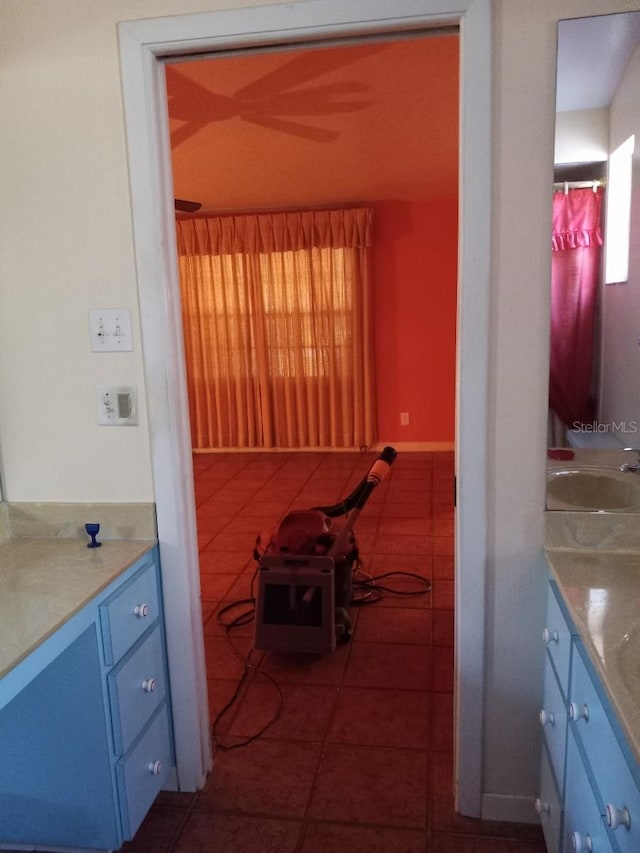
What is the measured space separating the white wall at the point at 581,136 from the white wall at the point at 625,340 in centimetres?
8

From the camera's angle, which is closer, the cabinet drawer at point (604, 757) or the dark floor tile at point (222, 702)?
the cabinet drawer at point (604, 757)

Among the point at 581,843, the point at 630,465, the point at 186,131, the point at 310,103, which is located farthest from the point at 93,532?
the point at 186,131

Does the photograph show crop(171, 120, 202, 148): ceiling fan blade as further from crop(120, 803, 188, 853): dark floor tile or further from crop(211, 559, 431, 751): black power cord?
crop(120, 803, 188, 853): dark floor tile

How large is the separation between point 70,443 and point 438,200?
15.6 ft

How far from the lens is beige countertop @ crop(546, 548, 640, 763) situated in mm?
995

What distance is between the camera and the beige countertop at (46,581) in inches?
48.5

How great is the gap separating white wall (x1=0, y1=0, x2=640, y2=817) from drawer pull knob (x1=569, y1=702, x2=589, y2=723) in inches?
13.7

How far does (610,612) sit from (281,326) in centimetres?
499

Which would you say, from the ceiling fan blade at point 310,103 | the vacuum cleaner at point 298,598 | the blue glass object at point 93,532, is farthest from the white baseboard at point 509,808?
the ceiling fan blade at point 310,103

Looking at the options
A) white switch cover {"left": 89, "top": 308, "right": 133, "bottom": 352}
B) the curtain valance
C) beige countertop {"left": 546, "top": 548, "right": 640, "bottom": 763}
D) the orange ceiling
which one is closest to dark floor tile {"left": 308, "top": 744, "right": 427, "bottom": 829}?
beige countertop {"left": 546, "top": 548, "right": 640, "bottom": 763}

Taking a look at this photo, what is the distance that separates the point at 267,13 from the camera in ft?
4.81

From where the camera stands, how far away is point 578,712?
4.07 feet

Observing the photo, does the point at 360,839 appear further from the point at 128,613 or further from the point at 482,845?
the point at 128,613

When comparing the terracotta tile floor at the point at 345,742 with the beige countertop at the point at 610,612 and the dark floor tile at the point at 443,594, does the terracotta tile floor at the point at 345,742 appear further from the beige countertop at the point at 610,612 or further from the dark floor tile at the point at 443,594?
the beige countertop at the point at 610,612
